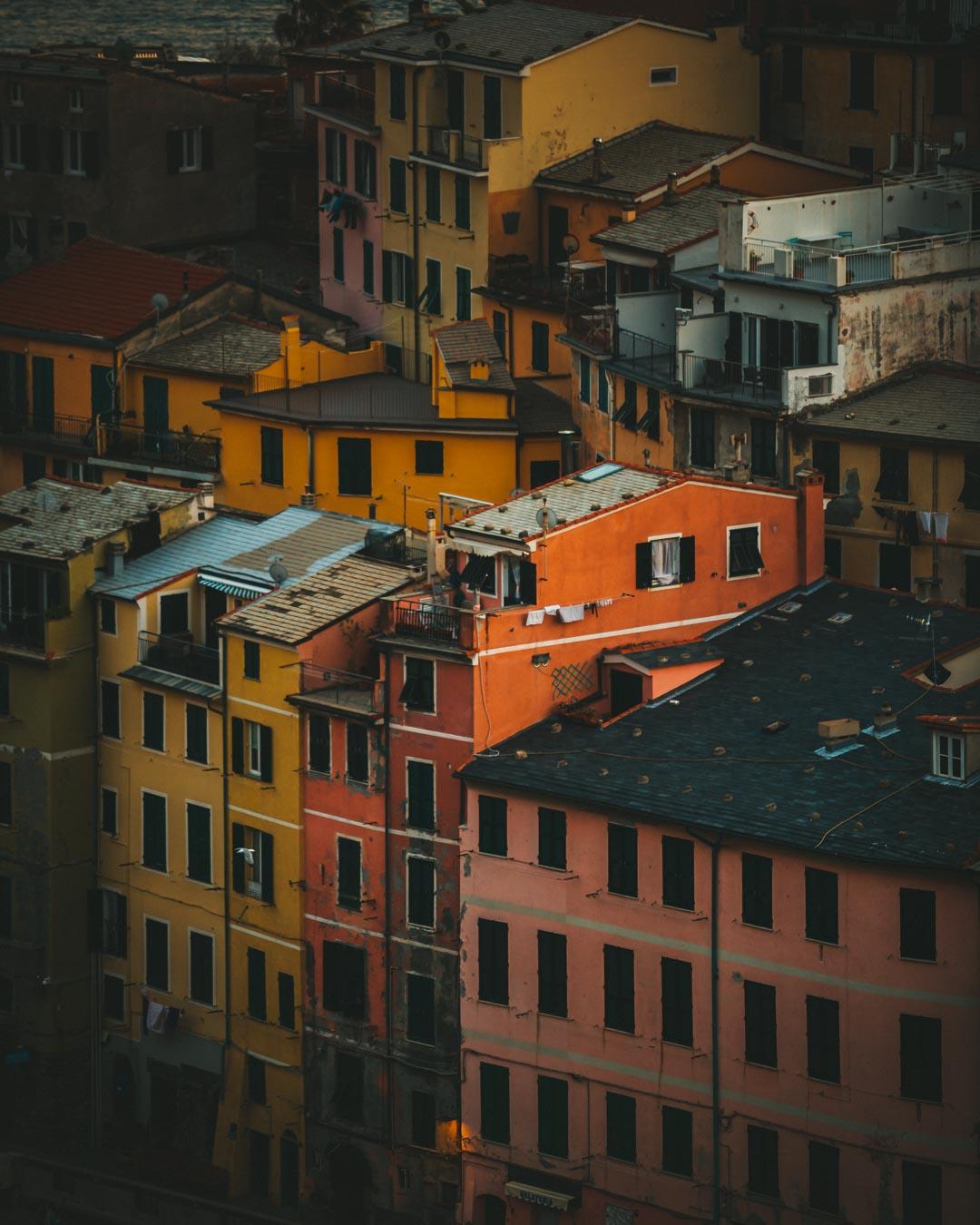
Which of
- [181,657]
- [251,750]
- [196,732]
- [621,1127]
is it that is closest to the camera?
[621,1127]

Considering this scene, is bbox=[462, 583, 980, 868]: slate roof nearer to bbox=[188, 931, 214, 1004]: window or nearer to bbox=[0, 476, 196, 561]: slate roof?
bbox=[188, 931, 214, 1004]: window

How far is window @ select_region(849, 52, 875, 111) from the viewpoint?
129 m

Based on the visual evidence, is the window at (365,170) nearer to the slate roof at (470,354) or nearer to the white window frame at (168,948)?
the slate roof at (470,354)

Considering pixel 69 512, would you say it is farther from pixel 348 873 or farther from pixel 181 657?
pixel 348 873

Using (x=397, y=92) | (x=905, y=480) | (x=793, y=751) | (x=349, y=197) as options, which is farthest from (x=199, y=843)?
(x=349, y=197)

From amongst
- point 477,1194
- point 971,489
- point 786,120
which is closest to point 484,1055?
point 477,1194

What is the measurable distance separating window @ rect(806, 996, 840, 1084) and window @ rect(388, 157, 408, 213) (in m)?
45.5

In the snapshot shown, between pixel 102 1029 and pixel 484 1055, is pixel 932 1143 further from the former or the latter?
pixel 102 1029

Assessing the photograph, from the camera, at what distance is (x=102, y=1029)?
110 metres

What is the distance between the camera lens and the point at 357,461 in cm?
12106

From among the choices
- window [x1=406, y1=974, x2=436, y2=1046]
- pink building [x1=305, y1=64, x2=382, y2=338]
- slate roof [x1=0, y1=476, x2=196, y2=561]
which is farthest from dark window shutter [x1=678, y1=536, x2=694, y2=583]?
pink building [x1=305, y1=64, x2=382, y2=338]

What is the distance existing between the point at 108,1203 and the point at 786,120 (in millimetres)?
45278

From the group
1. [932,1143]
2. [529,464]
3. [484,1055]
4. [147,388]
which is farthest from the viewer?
[147,388]

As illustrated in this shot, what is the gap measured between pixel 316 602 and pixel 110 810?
10245 millimetres
